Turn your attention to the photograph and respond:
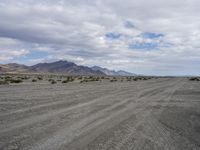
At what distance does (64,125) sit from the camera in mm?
9742

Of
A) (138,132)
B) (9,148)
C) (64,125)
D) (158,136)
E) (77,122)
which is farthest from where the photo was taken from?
(77,122)

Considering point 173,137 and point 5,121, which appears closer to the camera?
point 173,137

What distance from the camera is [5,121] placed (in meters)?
10.4

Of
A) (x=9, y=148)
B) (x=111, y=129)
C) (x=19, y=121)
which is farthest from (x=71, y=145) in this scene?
(x=19, y=121)

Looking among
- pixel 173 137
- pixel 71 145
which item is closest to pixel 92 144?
pixel 71 145

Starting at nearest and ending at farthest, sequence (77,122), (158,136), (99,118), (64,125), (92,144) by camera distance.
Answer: (92,144) → (158,136) → (64,125) → (77,122) → (99,118)

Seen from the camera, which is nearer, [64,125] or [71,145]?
[71,145]

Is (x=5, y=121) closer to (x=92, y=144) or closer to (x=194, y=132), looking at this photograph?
(x=92, y=144)

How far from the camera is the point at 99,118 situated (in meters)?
11.5

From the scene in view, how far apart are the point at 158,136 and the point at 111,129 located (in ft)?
5.43

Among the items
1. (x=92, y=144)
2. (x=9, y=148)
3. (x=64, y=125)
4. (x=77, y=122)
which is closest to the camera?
(x=9, y=148)

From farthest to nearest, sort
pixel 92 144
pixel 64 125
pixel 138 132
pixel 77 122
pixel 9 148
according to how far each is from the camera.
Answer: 1. pixel 77 122
2. pixel 64 125
3. pixel 138 132
4. pixel 92 144
5. pixel 9 148

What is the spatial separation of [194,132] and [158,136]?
5.77 feet

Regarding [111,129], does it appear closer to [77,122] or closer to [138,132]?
[138,132]
